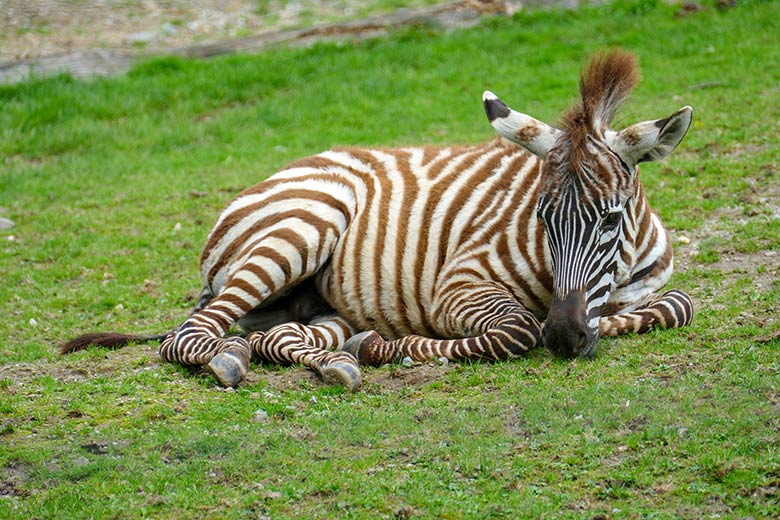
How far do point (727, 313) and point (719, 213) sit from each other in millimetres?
3321

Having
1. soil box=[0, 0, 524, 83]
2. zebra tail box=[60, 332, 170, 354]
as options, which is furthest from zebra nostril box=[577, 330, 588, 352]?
soil box=[0, 0, 524, 83]

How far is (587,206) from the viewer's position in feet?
22.9

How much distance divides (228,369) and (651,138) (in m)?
3.43

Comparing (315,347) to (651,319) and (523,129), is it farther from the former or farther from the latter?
(651,319)

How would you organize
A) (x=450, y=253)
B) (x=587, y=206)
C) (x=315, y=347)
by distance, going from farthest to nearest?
(x=450, y=253) < (x=315, y=347) < (x=587, y=206)

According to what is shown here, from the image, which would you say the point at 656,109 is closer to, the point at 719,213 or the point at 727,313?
the point at 719,213

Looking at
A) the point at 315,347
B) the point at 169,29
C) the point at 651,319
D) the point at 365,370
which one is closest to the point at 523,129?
the point at 651,319

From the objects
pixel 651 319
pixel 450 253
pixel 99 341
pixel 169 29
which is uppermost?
pixel 169 29

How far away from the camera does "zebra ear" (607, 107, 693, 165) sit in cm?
697

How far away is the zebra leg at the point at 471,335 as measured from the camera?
732 cm

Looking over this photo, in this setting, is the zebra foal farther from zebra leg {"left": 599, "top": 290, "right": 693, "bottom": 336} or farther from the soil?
the soil

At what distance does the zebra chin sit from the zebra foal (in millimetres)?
10

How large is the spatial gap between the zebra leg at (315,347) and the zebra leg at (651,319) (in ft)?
6.43

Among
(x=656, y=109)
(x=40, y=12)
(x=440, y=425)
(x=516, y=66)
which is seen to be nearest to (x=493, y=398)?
(x=440, y=425)
